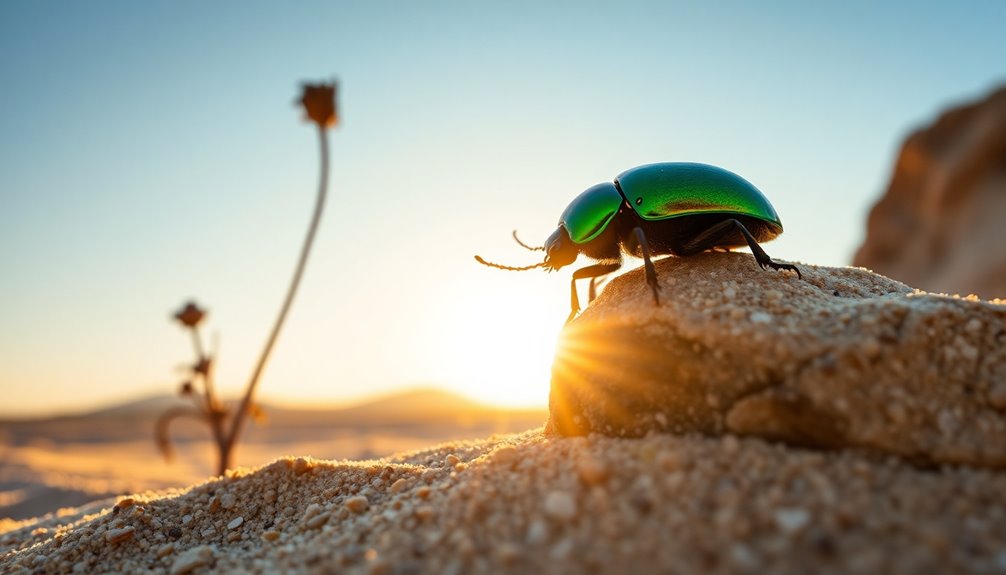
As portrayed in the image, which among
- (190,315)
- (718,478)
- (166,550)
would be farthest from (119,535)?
(190,315)

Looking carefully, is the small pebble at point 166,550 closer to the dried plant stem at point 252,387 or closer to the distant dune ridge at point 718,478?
the distant dune ridge at point 718,478

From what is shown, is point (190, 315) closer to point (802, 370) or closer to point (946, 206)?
point (802, 370)

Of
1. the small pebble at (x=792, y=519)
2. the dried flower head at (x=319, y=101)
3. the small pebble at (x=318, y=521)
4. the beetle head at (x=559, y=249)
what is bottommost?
the small pebble at (x=318, y=521)

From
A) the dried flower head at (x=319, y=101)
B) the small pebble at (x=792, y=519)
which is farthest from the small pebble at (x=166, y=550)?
the dried flower head at (x=319, y=101)

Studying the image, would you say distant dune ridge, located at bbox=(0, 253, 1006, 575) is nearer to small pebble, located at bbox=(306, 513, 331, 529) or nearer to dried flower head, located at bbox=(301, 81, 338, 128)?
small pebble, located at bbox=(306, 513, 331, 529)

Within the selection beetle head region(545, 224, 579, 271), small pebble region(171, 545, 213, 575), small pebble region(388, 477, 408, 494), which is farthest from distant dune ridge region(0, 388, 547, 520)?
beetle head region(545, 224, 579, 271)

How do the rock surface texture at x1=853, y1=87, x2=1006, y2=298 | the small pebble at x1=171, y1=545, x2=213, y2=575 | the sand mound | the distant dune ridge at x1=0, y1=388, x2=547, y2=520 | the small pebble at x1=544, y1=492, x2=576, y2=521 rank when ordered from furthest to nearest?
the rock surface texture at x1=853, y1=87, x2=1006, y2=298
the distant dune ridge at x1=0, y1=388, x2=547, y2=520
the small pebble at x1=171, y1=545, x2=213, y2=575
the small pebble at x1=544, y1=492, x2=576, y2=521
the sand mound

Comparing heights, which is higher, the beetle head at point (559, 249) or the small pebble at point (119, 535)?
the beetle head at point (559, 249)

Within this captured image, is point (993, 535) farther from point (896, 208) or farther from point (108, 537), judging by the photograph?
point (896, 208)
